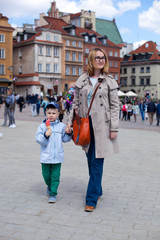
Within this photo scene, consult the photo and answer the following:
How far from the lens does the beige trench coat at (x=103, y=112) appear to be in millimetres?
4957

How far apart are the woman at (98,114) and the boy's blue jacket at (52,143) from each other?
0.19 meters

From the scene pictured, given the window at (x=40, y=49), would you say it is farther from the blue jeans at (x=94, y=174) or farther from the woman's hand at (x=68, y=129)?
the blue jeans at (x=94, y=174)

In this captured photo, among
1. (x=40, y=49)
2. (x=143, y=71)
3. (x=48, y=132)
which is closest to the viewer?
(x=48, y=132)

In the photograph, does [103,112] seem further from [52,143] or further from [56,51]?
[56,51]

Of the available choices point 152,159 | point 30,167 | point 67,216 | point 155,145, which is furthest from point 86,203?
point 155,145

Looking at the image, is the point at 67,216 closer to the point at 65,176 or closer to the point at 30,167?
the point at 65,176

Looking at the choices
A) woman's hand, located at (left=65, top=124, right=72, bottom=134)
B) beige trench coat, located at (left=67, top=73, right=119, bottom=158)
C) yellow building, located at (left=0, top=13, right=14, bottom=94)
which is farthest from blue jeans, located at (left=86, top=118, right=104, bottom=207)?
yellow building, located at (left=0, top=13, right=14, bottom=94)

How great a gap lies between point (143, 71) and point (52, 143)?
8701 cm

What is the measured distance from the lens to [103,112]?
16.3 ft

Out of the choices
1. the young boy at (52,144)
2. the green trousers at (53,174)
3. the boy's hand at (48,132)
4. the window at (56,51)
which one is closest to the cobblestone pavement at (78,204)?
the green trousers at (53,174)

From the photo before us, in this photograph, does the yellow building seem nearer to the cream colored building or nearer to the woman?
the cream colored building

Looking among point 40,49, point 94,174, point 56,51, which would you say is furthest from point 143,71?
point 94,174

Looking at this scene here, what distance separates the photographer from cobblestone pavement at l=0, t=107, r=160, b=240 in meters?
4.10

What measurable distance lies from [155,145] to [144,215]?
7.71 metres
